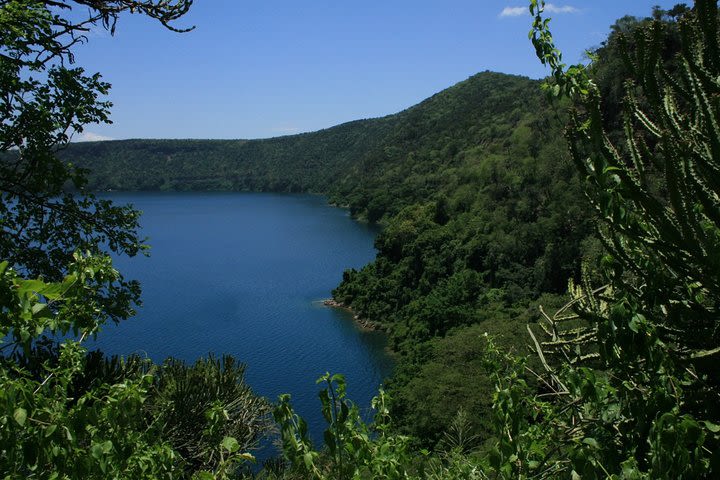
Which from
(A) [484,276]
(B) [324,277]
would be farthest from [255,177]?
(A) [484,276]

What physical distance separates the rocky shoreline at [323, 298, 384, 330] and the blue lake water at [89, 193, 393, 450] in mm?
651

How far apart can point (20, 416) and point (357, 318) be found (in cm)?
3751

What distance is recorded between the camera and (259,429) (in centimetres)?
1199

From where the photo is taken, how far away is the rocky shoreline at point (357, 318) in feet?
124

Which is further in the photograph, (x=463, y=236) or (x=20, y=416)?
(x=463, y=236)

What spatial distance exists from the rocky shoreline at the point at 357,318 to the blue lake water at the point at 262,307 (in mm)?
651

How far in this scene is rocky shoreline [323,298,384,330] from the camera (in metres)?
37.9

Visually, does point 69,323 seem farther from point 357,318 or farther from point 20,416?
point 357,318

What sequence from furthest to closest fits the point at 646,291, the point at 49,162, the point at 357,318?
the point at 357,318
the point at 49,162
the point at 646,291

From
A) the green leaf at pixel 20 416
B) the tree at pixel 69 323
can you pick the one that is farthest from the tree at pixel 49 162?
the green leaf at pixel 20 416

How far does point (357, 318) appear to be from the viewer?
39.3 meters

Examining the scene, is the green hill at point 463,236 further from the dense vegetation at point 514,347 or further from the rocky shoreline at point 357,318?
the dense vegetation at point 514,347

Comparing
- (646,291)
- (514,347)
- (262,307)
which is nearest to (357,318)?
(262,307)

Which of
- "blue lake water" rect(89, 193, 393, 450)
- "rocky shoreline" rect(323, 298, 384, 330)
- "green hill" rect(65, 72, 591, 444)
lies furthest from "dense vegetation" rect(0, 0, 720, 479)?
"rocky shoreline" rect(323, 298, 384, 330)
